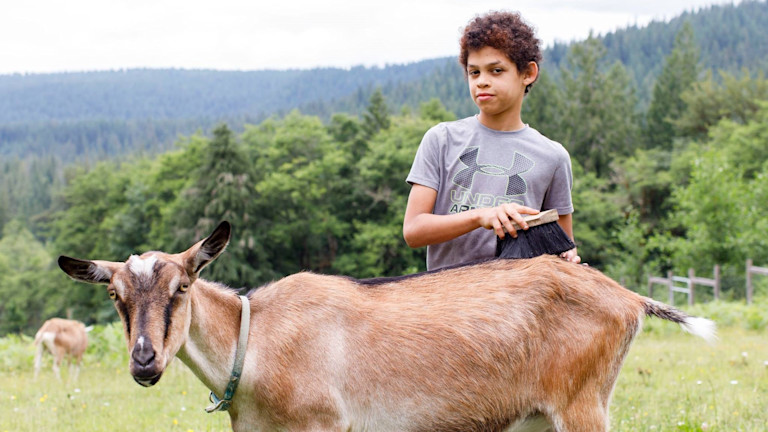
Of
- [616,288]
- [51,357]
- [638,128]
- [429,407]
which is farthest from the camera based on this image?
[638,128]

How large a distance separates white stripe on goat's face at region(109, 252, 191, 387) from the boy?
1375mm

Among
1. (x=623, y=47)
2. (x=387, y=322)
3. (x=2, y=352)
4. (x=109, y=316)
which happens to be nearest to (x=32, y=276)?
(x=109, y=316)

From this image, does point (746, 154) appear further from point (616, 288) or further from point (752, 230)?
point (616, 288)

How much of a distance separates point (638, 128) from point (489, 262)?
79916 millimetres

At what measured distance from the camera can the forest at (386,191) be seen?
49500mm

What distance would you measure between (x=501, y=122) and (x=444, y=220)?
30.0 inches

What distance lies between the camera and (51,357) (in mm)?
14867

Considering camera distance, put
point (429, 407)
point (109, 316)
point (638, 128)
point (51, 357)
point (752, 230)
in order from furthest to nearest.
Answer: point (638, 128), point (109, 316), point (752, 230), point (51, 357), point (429, 407)

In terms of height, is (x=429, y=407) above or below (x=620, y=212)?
above

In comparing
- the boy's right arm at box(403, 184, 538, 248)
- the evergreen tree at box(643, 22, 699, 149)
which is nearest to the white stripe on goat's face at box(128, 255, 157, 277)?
the boy's right arm at box(403, 184, 538, 248)

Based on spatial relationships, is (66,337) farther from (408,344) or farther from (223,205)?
(223,205)

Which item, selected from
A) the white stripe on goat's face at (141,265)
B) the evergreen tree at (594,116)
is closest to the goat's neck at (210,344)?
the white stripe on goat's face at (141,265)

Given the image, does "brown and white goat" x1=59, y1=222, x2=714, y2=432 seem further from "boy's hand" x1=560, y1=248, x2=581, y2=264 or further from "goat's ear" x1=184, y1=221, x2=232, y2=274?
"boy's hand" x1=560, y1=248, x2=581, y2=264

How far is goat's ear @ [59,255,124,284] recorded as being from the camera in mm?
3766
